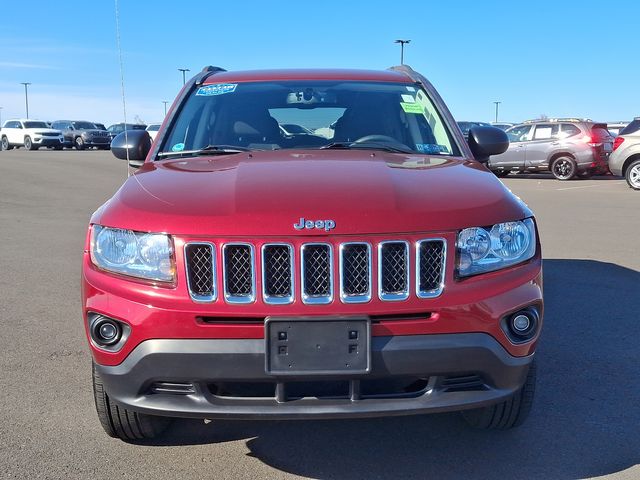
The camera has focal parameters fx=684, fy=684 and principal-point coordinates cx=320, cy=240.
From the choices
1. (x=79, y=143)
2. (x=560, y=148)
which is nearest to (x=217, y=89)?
(x=560, y=148)

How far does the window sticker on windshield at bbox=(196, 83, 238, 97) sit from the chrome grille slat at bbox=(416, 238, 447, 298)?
7.14ft

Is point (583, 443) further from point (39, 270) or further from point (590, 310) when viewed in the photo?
point (39, 270)

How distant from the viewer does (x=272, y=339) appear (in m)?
2.50

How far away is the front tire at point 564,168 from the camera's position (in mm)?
20047

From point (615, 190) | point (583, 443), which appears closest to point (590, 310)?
point (583, 443)

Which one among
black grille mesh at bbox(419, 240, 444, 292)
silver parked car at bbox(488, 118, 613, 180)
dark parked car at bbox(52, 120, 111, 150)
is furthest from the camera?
dark parked car at bbox(52, 120, 111, 150)

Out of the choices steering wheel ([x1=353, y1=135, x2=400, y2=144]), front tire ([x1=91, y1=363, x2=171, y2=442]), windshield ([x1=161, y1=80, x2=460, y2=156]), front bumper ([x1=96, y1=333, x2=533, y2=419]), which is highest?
windshield ([x1=161, y1=80, x2=460, y2=156])

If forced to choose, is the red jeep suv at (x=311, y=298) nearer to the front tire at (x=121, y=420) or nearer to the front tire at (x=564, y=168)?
the front tire at (x=121, y=420)

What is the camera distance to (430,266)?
8.57ft

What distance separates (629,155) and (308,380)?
1639cm

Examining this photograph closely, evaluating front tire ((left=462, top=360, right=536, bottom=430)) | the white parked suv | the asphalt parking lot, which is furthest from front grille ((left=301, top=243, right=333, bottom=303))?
the white parked suv

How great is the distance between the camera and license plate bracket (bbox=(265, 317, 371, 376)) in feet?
8.18

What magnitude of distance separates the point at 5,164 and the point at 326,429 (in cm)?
Result: 2389

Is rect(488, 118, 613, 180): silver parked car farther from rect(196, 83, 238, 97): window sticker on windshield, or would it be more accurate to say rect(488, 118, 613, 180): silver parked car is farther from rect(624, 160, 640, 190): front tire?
rect(196, 83, 238, 97): window sticker on windshield
